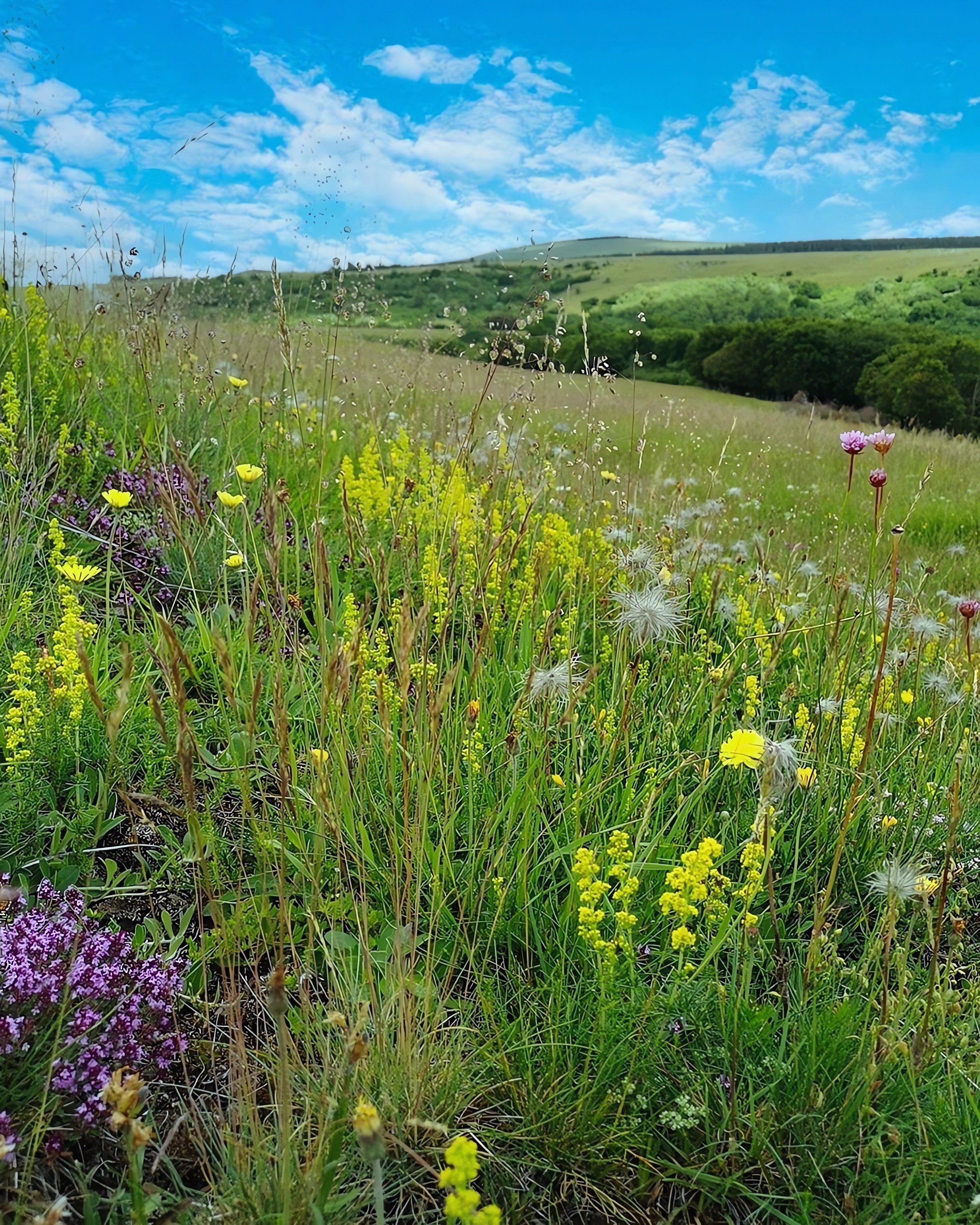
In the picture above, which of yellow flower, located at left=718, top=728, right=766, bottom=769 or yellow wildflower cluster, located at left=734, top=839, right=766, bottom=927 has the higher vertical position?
yellow flower, located at left=718, top=728, right=766, bottom=769

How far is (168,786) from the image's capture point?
7.52ft

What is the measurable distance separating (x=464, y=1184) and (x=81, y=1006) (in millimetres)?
984

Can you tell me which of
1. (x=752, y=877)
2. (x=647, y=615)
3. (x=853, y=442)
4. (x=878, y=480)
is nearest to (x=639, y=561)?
(x=647, y=615)

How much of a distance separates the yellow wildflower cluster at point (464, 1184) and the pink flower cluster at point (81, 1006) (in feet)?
2.53

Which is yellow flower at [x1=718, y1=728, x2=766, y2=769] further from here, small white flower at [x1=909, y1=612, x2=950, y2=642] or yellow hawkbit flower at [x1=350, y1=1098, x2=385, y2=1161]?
small white flower at [x1=909, y1=612, x2=950, y2=642]

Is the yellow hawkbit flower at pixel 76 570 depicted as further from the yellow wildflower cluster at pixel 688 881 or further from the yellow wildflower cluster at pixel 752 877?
the yellow wildflower cluster at pixel 752 877

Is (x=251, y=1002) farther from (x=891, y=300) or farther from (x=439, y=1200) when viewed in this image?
(x=891, y=300)

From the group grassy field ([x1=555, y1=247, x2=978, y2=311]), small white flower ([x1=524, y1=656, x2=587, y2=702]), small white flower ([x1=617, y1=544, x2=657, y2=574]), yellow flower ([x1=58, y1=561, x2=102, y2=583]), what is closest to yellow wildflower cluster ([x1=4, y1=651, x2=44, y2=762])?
yellow flower ([x1=58, y1=561, x2=102, y2=583])

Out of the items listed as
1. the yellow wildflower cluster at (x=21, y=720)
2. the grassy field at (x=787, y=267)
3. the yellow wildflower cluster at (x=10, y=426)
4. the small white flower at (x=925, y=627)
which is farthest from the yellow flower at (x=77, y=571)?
the grassy field at (x=787, y=267)

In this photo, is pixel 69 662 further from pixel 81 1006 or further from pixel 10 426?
pixel 10 426

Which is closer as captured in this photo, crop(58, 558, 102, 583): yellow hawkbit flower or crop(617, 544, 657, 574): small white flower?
crop(58, 558, 102, 583): yellow hawkbit flower

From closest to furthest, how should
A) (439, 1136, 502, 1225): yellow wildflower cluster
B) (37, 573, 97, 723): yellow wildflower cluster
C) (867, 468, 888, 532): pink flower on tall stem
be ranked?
(439, 1136, 502, 1225): yellow wildflower cluster
(867, 468, 888, 532): pink flower on tall stem
(37, 573, 97, 723): yellow wildflower cluster

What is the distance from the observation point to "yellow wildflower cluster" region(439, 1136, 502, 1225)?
86cm

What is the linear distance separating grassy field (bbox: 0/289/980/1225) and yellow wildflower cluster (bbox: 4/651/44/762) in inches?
1.0
